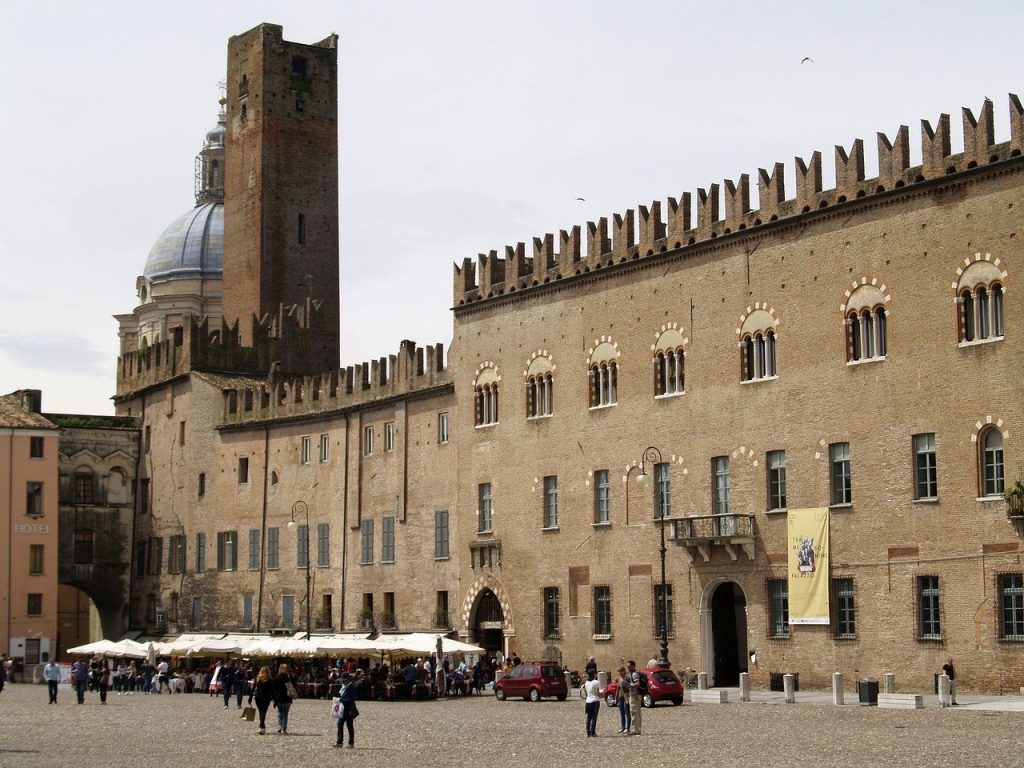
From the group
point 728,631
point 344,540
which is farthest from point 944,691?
point 344,540

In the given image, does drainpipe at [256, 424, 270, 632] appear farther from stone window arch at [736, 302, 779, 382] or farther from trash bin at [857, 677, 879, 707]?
trash bin at [857, 677, 879, 707]

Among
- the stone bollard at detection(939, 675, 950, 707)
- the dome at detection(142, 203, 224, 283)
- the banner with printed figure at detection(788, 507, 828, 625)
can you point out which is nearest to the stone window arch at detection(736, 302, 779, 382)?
the banner with printed figure at detection(788, 507, 828, 625)

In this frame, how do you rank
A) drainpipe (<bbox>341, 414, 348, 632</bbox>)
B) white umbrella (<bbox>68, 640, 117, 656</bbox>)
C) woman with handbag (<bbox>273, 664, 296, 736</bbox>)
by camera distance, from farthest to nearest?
1. drainpipe (<bbox>341, 414, 348, 632</bbox>)
2. white umbrella (<bbox>68, 640, 117, 656</bbox>)
3. woman with handbag (<bbox>273, 664, 296, 736</bbox>)

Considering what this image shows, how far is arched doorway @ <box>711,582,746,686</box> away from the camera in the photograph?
41.3 m

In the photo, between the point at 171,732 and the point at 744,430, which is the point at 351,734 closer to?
the point at 171,732

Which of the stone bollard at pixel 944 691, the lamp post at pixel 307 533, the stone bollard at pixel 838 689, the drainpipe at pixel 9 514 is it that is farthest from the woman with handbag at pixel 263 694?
the drainpipe at pixel 9 514

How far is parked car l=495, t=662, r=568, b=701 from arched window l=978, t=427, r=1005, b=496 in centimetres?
1085

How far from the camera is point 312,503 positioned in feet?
184

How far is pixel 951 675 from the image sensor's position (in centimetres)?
3422

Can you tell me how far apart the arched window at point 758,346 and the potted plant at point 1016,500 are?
25.0 feet

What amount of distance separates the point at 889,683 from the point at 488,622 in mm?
15962

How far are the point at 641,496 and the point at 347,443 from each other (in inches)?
561

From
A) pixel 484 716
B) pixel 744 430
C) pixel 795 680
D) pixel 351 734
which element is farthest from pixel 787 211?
pixel 351 734

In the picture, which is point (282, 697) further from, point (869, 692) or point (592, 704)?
point (869, 692)
